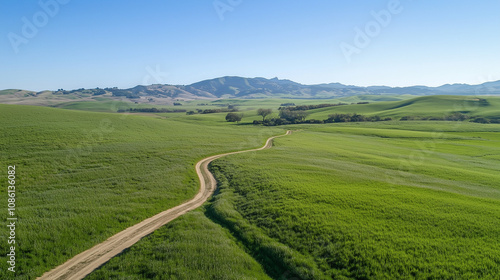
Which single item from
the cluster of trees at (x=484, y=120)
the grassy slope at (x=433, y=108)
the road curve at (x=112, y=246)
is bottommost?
the road curve at (x=112, y=246)

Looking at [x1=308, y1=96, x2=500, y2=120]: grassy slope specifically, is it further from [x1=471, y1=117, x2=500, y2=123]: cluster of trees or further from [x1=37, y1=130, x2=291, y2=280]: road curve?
[x1=37, y1=130, x2=291, y2=280]: road curve

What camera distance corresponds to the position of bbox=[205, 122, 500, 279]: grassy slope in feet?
46.9

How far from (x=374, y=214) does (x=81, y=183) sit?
3319 centimetres

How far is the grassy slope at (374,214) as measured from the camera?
14.3m

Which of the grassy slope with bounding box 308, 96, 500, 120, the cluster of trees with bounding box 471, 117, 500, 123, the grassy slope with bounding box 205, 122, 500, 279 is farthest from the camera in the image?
the grassy slope with bounding box 308, 96, 500, 120

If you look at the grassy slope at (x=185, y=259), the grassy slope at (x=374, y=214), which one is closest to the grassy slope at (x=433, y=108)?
the grassy slope at (x=374, y=214)

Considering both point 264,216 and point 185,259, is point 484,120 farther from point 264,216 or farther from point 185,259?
point 185,259

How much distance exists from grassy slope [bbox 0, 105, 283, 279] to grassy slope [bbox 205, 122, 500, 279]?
7.98m

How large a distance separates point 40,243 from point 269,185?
20.9m

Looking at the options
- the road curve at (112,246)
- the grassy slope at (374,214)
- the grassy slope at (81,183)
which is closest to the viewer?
the grassy slope at (374,214)

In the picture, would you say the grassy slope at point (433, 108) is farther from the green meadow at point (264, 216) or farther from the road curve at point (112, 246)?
the road curve at point (112, 246)

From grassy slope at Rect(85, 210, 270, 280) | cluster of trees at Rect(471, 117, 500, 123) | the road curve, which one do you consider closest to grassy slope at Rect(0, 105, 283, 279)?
the road curve

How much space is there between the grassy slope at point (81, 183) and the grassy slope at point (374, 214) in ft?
26.2

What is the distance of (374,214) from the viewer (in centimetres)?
2028
